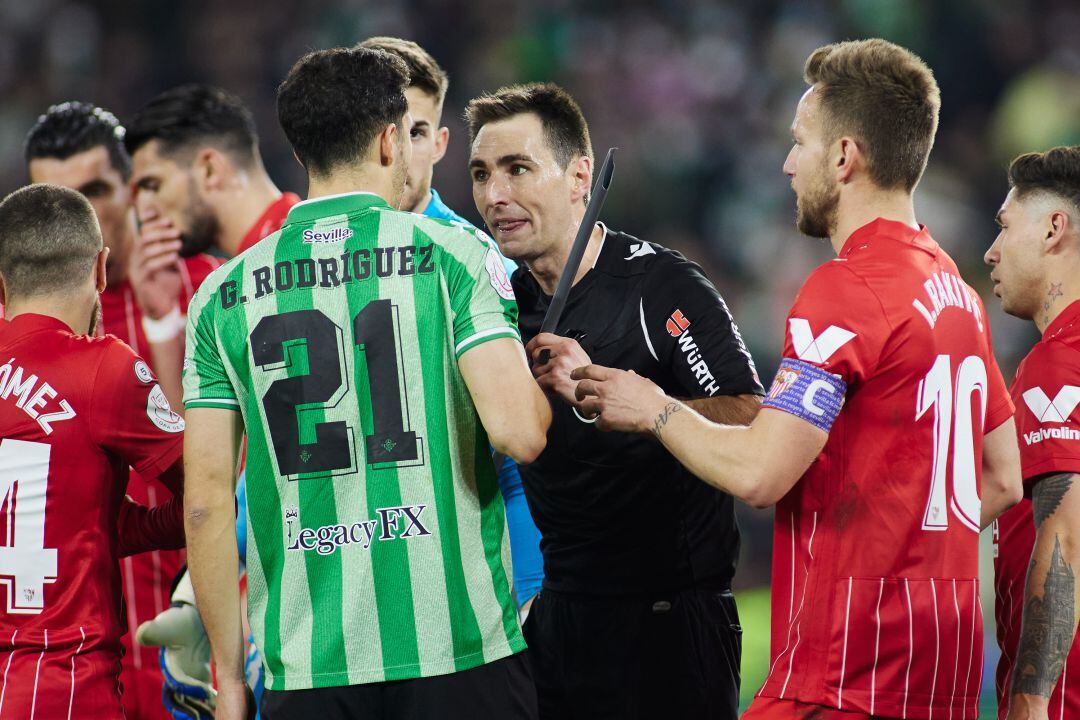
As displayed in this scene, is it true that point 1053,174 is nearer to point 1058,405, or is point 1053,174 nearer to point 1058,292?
point 1058,292

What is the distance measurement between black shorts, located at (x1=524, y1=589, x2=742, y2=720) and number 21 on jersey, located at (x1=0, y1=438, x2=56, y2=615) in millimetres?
1480

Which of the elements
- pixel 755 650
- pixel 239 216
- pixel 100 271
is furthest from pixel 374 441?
pixel 755 650

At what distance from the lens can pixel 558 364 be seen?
306 centimetres

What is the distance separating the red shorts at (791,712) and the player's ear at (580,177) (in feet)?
6.08

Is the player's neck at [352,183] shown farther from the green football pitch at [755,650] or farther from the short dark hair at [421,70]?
the green football pitch at [755,650]

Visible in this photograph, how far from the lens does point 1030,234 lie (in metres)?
3.32

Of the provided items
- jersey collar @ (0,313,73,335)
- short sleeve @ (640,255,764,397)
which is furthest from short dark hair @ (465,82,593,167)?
jersey collar @ (0,313,73,335)

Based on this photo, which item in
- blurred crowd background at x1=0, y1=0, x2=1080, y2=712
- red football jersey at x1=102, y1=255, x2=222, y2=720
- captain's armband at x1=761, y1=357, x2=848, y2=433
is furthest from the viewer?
blurred crowd background at x1=0, y1=0, x2=1080, y2=712

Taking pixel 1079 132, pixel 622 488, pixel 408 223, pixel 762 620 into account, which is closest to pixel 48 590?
pixel 408 223

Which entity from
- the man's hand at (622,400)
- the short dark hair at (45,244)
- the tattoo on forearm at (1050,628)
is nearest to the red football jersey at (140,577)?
the short dark hair at (45,244)

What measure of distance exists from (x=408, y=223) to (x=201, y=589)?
95 cm

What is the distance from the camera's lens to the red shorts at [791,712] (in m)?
2.55

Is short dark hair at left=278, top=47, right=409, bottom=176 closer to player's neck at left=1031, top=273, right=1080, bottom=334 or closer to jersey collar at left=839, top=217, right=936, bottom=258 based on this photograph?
jersey collar at left=839, top=217, right=936, bottom=258

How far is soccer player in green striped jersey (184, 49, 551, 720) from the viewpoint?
8.49 feet
